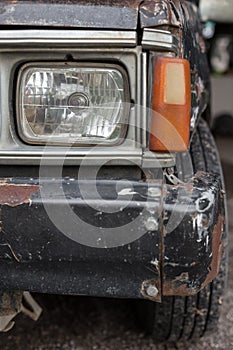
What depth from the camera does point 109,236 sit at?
1.67 m

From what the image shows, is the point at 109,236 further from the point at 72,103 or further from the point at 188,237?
the point at 72,103

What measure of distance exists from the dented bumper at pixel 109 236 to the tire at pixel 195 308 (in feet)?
1.97

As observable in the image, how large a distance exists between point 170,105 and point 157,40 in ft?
0.63

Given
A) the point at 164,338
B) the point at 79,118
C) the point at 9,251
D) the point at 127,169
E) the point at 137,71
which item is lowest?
the point at 164,338

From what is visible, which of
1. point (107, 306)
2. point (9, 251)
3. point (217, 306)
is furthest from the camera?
point (107, 306)

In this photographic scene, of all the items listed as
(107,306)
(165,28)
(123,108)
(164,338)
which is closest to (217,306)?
(164,338)

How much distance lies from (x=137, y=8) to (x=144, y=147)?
1.34ft

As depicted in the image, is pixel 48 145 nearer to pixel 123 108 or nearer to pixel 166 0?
pixel 123 108

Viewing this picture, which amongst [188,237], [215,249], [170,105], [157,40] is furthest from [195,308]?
[157,40]

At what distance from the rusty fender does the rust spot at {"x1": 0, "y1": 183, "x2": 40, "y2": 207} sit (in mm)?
376

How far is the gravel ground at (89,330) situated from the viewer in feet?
8.27

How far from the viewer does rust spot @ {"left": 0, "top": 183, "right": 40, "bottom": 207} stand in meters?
1.69

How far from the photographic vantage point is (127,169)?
188cm

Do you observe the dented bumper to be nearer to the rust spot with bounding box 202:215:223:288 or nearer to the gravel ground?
the rust spot with bounding box 202:215:223:288
